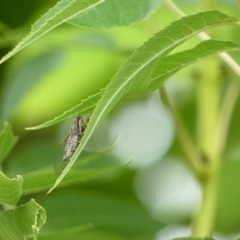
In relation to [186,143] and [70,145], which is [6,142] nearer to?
[70,145]

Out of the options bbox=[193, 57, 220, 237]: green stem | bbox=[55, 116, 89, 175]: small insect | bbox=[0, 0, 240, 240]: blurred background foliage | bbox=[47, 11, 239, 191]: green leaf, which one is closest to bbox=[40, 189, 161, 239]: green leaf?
bbox=[0, 0, 240, 240]: blurred background foliage

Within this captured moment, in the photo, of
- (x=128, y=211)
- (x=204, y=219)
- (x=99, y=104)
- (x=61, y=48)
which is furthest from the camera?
(x=61, y=48)

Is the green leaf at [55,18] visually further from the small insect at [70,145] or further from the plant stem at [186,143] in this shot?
the plant stem at [186,143]

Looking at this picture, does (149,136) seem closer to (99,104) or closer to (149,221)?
(149,221)

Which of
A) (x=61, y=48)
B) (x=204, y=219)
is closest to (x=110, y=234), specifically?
(x=204, y=219)

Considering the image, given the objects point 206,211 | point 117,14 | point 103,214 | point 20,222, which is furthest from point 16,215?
point 103,214

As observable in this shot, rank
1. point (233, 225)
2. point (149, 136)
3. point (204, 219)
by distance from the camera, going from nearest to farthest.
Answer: point (204, 219), point (233, 225), point (149, 136)
